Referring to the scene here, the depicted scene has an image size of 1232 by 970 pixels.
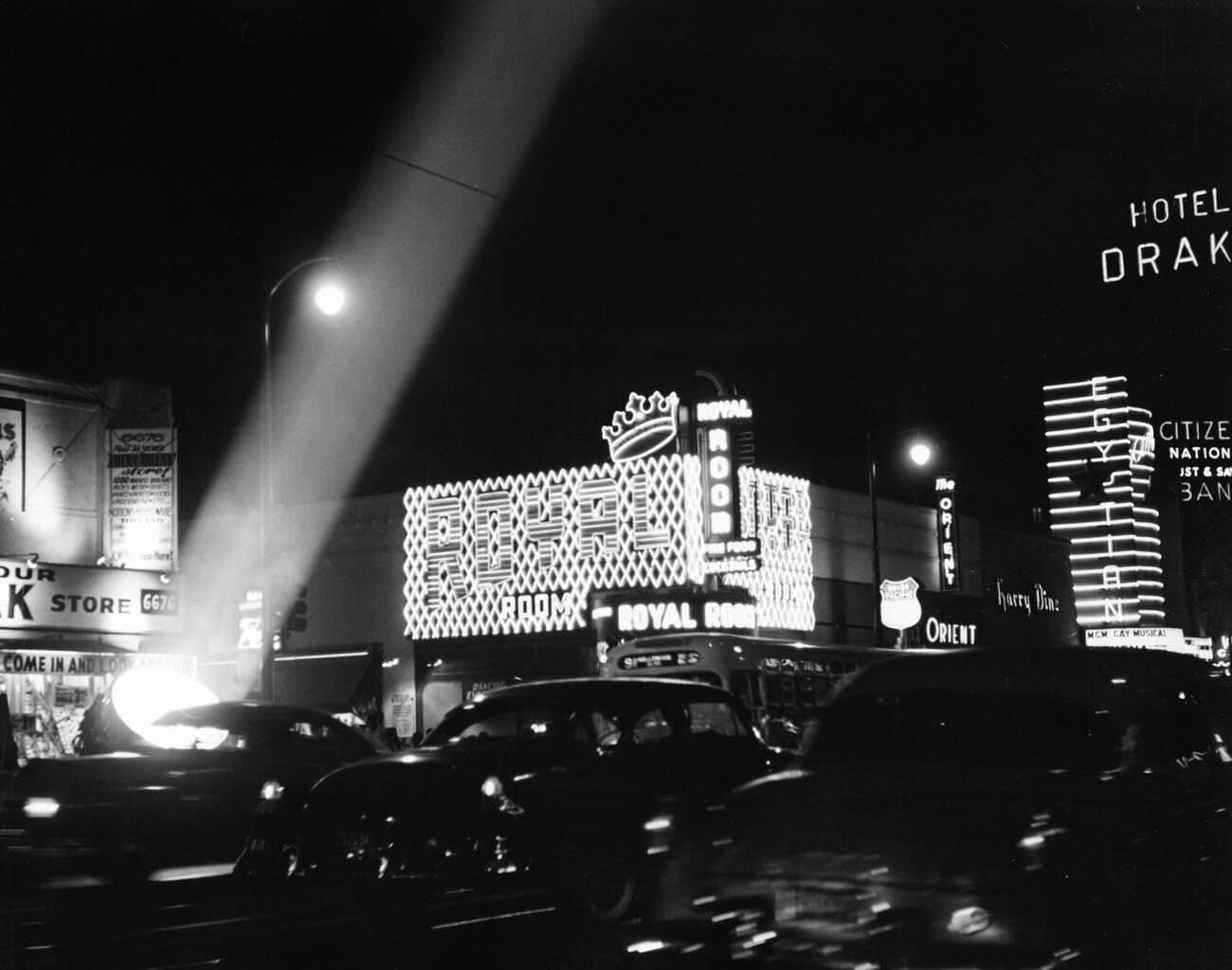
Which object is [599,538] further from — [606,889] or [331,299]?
[606,889]

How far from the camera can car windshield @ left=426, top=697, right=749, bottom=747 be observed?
444 inches

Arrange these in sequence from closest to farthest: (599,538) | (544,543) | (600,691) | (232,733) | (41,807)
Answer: (600,691) < (41,807) < (232,733) < (599,538) < (544,543)

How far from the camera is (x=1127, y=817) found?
6465 mm

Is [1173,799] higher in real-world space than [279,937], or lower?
higher

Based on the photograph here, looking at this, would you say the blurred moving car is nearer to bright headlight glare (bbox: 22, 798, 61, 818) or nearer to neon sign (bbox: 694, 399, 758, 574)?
bright headlight glare (bbox: 22, 798, 61, 818)

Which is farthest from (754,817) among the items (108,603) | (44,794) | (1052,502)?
(1052,502)

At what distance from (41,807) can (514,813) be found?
5.16m

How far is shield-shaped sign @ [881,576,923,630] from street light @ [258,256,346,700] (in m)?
25.5

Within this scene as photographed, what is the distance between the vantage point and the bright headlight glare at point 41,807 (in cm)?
1277

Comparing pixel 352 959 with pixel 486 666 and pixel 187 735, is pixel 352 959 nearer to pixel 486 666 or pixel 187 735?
pixel 187 735

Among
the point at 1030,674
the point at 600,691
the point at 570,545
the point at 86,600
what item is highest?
the point at 570,545

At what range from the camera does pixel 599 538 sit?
136ft

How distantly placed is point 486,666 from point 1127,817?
121 ft

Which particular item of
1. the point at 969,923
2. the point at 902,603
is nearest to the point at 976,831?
the point at 969,923
